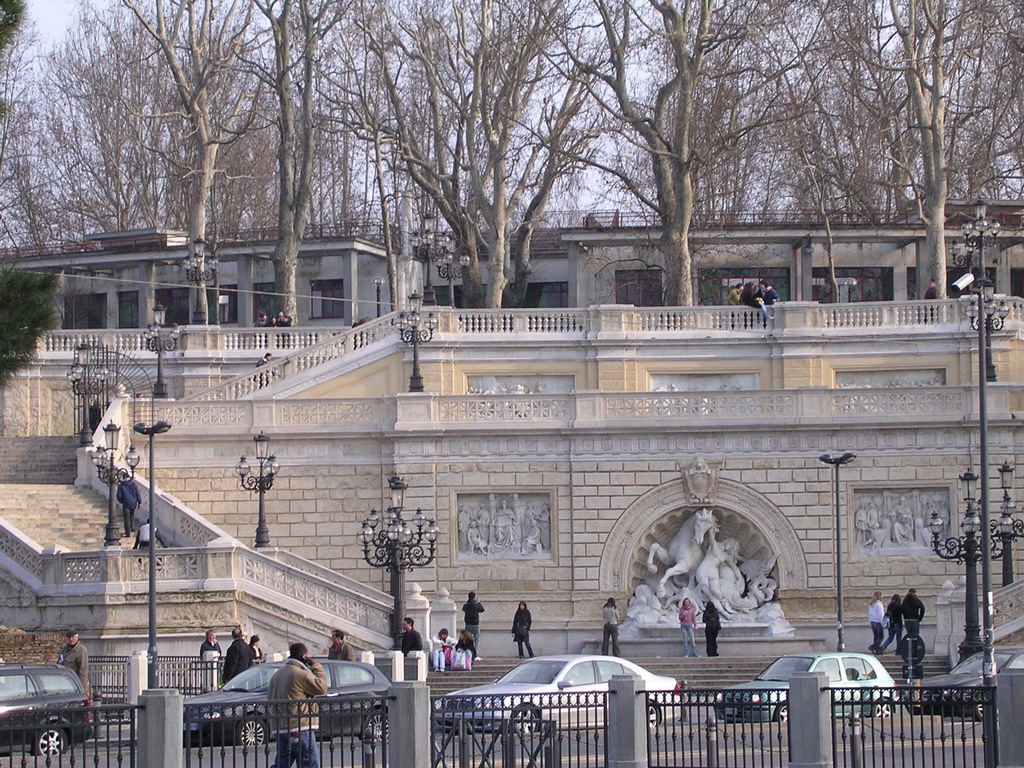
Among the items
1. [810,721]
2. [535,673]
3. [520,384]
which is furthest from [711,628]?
[810,721]

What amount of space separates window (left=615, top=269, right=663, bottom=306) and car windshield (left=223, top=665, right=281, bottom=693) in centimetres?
3445

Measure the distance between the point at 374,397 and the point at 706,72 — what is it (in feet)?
51.3

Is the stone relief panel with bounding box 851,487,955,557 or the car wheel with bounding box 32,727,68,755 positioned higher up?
the stone relief panel with bounding box 851,487,955,557

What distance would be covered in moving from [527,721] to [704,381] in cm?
2531

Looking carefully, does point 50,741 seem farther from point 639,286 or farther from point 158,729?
point 639,286

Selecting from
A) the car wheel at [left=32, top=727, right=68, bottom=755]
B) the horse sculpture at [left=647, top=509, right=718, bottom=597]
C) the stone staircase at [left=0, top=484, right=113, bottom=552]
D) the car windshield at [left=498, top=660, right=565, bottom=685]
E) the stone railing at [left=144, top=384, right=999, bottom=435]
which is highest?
the stone railing at [left=144, top=384, right=999, bottom=435]

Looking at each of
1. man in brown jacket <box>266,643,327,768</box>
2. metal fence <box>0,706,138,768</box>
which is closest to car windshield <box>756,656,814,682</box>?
man in brown jacket <box>266,643,327,768</box>

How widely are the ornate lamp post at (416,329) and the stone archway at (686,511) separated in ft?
16.9

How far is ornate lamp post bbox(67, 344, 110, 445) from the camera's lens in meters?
42.1

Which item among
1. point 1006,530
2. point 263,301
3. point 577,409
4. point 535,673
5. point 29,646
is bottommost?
point 29,646

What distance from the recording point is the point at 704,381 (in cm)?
4253

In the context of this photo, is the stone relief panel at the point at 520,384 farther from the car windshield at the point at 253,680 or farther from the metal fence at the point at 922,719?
the metal fence at the point at 922,719

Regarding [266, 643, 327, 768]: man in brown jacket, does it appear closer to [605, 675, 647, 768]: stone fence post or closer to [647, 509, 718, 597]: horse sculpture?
[605, 675, 647, 768]: stone fence post

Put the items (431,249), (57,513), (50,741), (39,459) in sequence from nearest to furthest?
(50,741) → (57,513) → (39,459) → (431,249)
